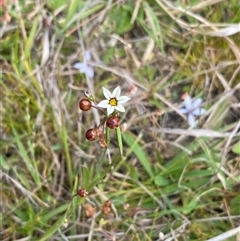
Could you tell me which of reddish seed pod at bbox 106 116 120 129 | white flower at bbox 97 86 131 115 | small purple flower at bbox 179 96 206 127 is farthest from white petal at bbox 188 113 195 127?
reddish seed pod at bbox 106 116 120 129

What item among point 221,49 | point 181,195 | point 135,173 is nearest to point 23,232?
point 135,173

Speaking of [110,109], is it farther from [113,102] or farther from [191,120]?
[191,120]

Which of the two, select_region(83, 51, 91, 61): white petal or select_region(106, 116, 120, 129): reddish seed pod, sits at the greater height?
select_region(106, 116, 120, 129): reddish seed pod

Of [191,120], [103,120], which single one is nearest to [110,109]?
[103,120]

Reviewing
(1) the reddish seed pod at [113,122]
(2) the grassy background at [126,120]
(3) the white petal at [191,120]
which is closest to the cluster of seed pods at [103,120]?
(1) the reddish seed pod at [113,122]

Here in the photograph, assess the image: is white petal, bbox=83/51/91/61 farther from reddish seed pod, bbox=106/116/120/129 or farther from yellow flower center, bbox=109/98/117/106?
reddish seed pod, bbox=106/116/120/129

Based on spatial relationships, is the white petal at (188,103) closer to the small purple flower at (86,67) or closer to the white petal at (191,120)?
the white petal at (191,120)

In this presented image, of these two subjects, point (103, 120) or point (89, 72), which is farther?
point (89, 72)

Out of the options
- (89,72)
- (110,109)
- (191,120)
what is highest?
(110,109)
